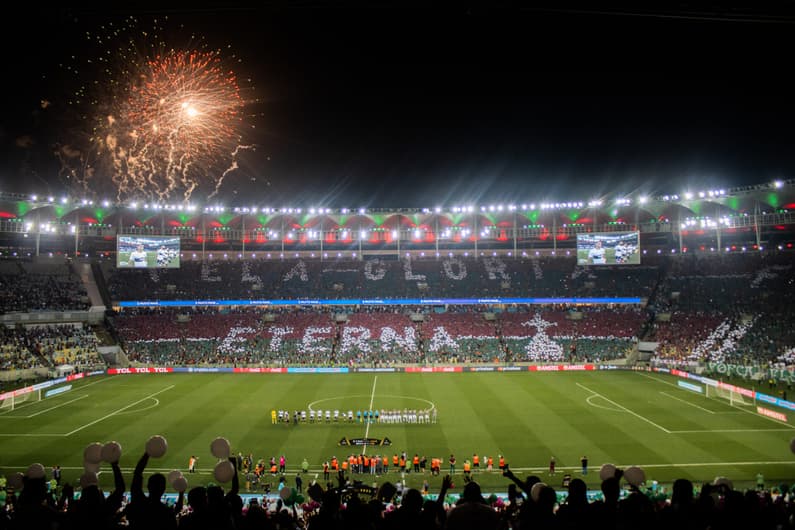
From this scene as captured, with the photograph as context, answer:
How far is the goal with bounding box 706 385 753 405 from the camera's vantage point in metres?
35.3

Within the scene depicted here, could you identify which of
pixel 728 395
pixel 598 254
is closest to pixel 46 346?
pixel 598 254

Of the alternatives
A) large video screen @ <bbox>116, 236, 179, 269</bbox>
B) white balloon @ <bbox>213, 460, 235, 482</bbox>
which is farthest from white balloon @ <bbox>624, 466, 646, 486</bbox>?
large video screen @ <bbox>116, 236, 179, 269</bbox>

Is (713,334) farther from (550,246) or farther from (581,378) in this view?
(550,246)

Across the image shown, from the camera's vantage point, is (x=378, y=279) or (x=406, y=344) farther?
(x=378, y=279)

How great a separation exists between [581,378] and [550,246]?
112 feet

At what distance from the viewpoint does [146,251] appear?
58.0 meters

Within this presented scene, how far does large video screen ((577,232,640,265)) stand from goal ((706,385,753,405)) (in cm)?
2092

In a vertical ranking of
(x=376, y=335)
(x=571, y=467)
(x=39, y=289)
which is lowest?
(x=571, y=467)

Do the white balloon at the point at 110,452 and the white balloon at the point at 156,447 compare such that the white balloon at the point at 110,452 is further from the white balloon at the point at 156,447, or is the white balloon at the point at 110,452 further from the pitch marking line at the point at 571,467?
the pitch marking line at the point at 571,467

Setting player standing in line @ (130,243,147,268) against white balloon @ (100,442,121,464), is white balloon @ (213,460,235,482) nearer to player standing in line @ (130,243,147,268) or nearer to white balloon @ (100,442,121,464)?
white balloon @ (100,442,121,464)

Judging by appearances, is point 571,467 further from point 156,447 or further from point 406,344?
point 406,344

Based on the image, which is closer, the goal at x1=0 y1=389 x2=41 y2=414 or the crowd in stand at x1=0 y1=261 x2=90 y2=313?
the goal at x1=0 y1=389 x2=41 y2=414

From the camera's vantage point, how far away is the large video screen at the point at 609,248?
56500 mm

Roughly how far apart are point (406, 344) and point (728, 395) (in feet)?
101
